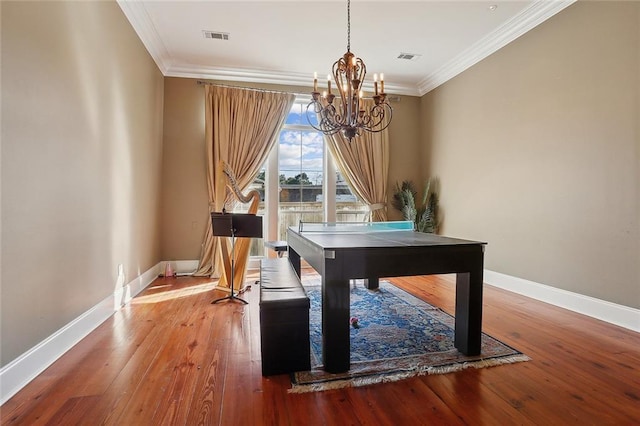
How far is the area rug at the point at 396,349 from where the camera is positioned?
178 cm

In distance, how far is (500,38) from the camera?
371cm

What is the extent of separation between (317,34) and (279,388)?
3.67m

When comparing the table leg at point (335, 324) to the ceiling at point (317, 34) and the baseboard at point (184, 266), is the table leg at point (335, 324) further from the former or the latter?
the baseboard at point (184, 266)

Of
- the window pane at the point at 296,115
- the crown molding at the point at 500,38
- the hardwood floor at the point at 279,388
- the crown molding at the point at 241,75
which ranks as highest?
the crown molding at the point at 500,38

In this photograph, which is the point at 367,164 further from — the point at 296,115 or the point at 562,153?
the point at 562,153

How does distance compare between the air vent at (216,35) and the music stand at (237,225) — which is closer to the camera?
the music stand at (237,225)

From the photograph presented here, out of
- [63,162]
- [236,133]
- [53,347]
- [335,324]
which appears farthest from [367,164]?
[53,347]

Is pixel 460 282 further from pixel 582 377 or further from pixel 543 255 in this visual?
pixel 543 255

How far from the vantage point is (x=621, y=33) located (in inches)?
102

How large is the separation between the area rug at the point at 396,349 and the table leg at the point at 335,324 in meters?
0.07

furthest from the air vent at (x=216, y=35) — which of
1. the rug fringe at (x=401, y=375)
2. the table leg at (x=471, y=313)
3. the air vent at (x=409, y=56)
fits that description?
the rug fringe at (x=401, y=375)

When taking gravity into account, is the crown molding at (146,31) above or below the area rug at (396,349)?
above

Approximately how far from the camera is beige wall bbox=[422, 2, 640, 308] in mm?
2592

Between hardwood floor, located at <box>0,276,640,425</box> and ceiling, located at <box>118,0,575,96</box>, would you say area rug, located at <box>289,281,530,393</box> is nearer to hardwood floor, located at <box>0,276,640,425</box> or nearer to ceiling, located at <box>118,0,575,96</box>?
hardwood floor, located at <box>0,276,640,425</box>
